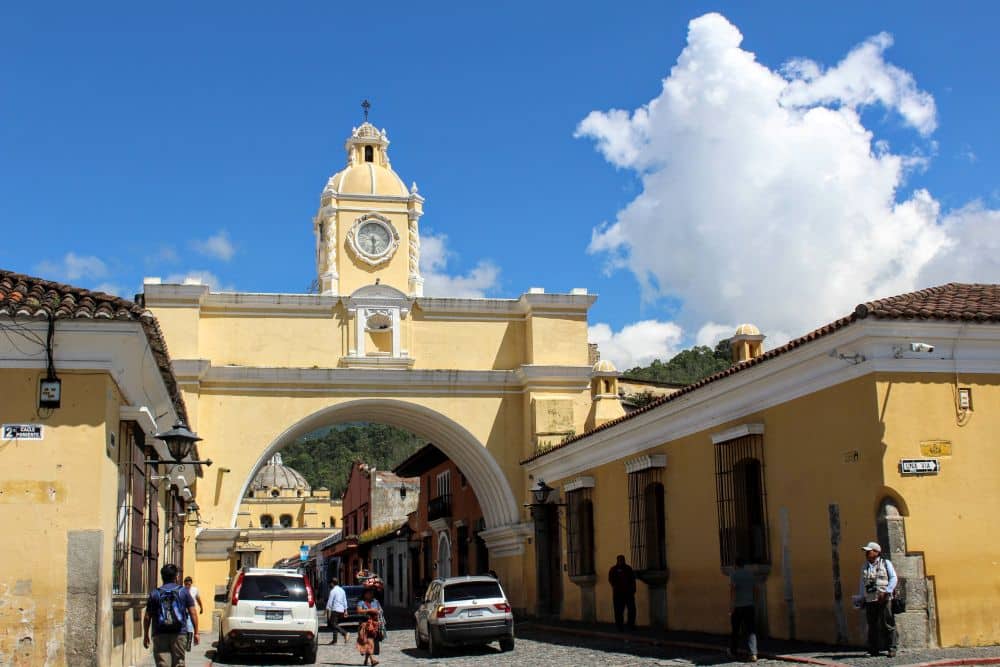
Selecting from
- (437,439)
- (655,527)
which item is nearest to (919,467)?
(655,527)

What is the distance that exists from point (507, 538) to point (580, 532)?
470 centimetres

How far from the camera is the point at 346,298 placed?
91.2ft

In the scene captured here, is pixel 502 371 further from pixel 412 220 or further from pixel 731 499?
pixel 731 499

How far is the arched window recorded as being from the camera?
20.2 metres

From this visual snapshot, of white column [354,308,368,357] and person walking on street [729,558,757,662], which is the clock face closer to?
white column [354,308,368,357]

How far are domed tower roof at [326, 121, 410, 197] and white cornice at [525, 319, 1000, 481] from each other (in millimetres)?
11648

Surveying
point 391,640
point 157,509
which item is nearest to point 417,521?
point 391,640

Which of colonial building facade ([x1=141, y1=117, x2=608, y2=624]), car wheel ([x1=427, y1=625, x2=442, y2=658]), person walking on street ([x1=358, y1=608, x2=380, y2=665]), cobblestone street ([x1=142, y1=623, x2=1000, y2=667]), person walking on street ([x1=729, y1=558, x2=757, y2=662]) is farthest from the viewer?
colonial building facade ([x1=141, y1=117, x2=608, y2=624])

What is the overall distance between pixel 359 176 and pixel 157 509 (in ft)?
45.5

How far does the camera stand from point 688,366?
254ft

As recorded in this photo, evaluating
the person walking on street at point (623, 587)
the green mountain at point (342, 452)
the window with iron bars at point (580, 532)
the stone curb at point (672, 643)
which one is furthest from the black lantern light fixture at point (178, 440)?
the green mountain at point (342, 452)

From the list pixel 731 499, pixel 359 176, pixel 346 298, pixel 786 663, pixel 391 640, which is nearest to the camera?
pixel 786 663

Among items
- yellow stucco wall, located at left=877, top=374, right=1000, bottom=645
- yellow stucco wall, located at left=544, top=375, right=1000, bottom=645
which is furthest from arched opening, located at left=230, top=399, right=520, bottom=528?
yellow stucco wall, located at left=877, top=374, right=1000, bottom=645

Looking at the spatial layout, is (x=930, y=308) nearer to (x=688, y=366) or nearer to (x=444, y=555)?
(x=444, y=555)
